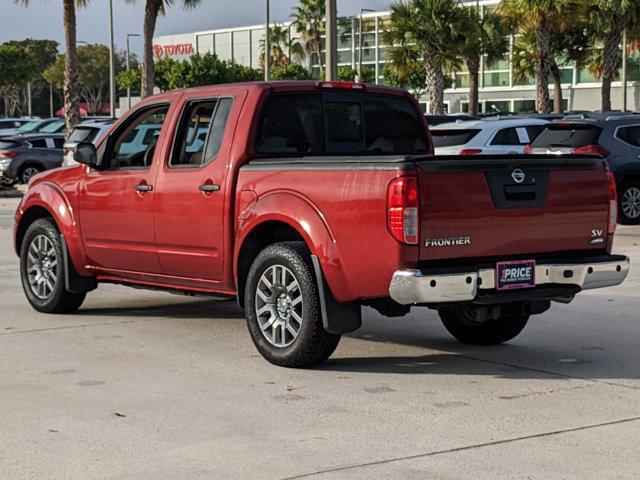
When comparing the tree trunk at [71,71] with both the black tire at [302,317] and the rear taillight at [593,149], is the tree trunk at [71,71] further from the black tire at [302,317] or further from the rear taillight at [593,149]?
the black tire at [302,317]

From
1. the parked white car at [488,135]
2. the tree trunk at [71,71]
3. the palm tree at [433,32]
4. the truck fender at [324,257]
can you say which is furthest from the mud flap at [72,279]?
the palm tree at [433,32]

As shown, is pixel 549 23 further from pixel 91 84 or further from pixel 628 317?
pixel 91 84

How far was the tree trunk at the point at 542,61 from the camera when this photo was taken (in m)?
46.8

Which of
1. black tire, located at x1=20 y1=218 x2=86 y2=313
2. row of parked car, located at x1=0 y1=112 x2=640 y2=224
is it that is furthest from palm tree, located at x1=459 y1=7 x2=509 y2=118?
black tire, located at x1=20 y1=218 x2=86 y2=313

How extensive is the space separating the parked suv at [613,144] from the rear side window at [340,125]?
10311 mm

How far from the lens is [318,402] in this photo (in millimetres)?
7223

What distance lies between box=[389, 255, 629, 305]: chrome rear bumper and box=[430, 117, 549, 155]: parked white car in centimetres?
1235

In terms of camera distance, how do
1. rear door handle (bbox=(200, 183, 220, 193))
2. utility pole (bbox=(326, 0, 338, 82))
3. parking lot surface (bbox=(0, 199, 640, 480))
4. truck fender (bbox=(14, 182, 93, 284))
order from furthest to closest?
A: 1. utility pole (bbox=(326, 0, 338, 82))
2. truck fender (bbox=(14, 182, 93, 284))
3. rear door handle (bbox=(200, 183, 220, 193))
4. parking lot surface (bbox=(0, 199, 640, 480))

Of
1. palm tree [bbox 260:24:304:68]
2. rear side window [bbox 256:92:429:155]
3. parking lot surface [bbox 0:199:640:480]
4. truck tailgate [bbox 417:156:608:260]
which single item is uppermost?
palm tree [bbox 260:24:304:68]

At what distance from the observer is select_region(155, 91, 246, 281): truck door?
8.87 metres

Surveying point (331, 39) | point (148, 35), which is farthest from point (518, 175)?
point (148, 35)

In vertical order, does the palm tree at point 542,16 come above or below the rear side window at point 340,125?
above

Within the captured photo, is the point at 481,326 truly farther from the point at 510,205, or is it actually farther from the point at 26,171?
the point at 26,171

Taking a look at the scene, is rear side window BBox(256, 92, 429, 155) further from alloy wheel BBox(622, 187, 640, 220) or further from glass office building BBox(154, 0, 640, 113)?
glass office building BBox(154, 0, 640, 113)
